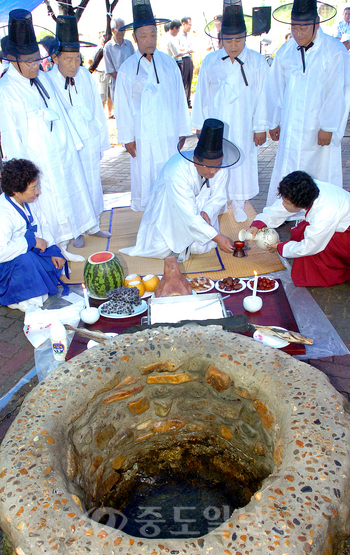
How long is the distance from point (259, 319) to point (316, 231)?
986 millimetres

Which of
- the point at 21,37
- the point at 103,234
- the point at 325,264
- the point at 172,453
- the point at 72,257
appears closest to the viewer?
the point at 172,453

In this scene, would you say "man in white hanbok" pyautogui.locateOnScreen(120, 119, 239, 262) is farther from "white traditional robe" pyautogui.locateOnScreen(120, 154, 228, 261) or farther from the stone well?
the stone well

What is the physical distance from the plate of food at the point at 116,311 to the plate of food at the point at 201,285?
50 centimetres

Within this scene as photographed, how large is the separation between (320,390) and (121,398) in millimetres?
925

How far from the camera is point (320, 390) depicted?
182 cm

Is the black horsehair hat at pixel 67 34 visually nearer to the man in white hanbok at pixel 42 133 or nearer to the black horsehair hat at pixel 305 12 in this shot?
the man in white hanbok at pixel 42 133

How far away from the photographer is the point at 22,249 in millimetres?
3754

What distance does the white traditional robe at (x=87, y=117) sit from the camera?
471 centimetres

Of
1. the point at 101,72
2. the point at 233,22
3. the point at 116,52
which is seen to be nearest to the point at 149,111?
the point at 233,22

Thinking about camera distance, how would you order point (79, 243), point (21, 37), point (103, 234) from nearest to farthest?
point (21, 37)
point (79, 243)
point (103, 234)

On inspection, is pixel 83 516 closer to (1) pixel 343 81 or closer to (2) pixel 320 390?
(2) pixel 320 390

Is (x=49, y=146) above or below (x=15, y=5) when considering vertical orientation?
below

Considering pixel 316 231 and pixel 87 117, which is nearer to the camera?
pixel 316 231

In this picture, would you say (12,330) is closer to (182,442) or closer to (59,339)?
(59,339)
